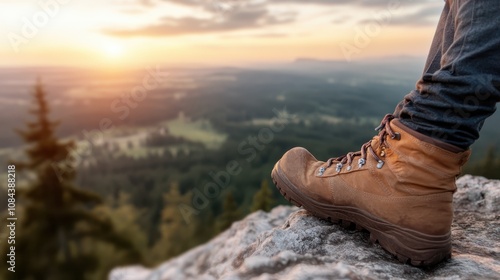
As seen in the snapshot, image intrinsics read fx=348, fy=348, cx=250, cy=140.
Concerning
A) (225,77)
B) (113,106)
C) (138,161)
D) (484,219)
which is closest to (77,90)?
(138,161)

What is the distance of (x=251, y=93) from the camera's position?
128 metres

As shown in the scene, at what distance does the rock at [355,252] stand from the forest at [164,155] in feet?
76.2

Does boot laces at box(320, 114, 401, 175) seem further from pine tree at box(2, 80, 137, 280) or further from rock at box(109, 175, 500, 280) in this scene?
pine tree at box(2, 80, 137, 280)

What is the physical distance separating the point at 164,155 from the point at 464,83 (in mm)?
117755

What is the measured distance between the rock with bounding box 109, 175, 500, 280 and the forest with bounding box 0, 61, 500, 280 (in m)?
23.2

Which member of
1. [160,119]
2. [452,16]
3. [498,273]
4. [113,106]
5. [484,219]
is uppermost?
[452,16]

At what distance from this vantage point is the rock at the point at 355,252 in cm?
171

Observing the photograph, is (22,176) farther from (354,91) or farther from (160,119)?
(354,91)

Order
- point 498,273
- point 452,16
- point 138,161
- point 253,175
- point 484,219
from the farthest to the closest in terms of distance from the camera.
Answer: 1. point 138,161
2. point 253,175
3. point 484,219
4. point 452,16
5. point 498,273

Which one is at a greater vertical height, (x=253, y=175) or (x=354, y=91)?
(x=354, y=91)

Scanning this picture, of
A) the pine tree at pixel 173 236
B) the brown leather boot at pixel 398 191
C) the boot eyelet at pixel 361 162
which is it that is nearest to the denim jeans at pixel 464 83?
the brown leather boot at pixel 398 191

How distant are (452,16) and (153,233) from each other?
56950mm

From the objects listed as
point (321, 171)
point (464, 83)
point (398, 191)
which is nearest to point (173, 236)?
point (321, 171)

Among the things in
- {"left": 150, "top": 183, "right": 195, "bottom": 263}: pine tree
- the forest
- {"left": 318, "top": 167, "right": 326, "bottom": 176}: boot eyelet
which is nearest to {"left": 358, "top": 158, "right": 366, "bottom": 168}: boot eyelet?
{"left": 318, "top": 167, "right": 326, "bottom": 176}: boot eyelet
